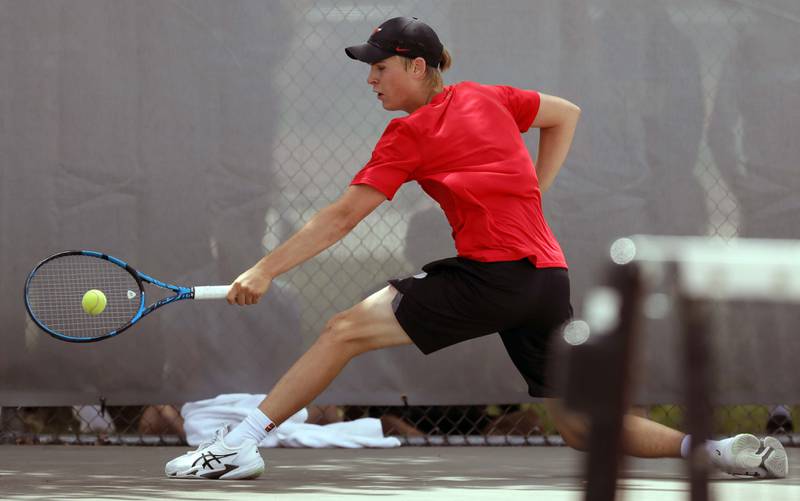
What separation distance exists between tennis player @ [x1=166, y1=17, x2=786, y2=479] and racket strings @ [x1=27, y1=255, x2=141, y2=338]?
135 cm

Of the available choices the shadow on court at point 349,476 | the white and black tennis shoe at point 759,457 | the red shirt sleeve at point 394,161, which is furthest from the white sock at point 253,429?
the white and black tennis shoe at point 759,457

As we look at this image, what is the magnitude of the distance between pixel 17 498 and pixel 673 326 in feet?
7.99

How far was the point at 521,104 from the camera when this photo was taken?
4.08 m

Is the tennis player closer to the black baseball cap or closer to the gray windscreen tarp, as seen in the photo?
the black baseball cap

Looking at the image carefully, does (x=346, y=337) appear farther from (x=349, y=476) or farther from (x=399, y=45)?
(x=399, y=45)

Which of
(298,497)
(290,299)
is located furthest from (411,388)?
(298,497)

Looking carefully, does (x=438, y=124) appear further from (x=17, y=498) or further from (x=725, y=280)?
(x=725, y=280)

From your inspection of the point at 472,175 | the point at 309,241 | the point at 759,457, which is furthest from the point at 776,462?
the point at 309,241

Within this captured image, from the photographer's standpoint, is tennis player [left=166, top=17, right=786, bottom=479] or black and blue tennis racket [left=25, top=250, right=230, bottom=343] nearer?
tennis player [left=166, top=17, right=786, bottom=479]

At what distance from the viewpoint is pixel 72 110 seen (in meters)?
5.79

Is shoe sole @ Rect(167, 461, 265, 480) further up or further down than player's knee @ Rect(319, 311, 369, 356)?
further down

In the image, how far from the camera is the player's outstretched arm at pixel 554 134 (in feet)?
13.8

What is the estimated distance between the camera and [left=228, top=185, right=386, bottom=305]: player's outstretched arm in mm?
3752

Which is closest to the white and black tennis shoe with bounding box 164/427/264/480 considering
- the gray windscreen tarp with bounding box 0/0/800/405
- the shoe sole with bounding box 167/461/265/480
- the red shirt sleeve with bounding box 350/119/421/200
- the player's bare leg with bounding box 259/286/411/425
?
the shoe sole with bounding box 167/461/265/480
